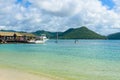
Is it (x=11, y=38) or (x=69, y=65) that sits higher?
(x=11, y=38)

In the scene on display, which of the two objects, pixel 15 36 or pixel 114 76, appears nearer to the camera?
pixel 114 76

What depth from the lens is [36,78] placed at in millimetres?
18562

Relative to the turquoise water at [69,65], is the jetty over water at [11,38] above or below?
above

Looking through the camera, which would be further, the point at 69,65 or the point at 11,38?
the point at 11,38

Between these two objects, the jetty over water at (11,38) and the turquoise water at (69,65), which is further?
the jetty over water at (11,38)

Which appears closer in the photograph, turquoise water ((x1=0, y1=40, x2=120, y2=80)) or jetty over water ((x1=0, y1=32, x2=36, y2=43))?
turquoise water ((x1=0, y1=40, x2=120, y2=80))

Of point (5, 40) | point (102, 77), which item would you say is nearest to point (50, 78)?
point (102, 77)

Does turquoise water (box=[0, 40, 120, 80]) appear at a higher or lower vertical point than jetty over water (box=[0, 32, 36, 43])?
lower

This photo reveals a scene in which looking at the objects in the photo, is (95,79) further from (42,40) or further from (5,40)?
(42,40)

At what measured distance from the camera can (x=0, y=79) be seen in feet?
57.3

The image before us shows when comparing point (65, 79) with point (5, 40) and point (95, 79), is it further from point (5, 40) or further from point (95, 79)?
point (5, 40)

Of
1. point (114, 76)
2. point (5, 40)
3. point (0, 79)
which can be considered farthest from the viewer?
point (5, 40)

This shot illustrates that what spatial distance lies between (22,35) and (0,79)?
362 feet

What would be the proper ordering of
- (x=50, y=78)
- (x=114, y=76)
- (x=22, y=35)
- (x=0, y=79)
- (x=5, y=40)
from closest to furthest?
(x=0, y=79) → (x=50, y=78) → (x=114, y=76) → (x=5, y=40) → (x=22, y=35)
